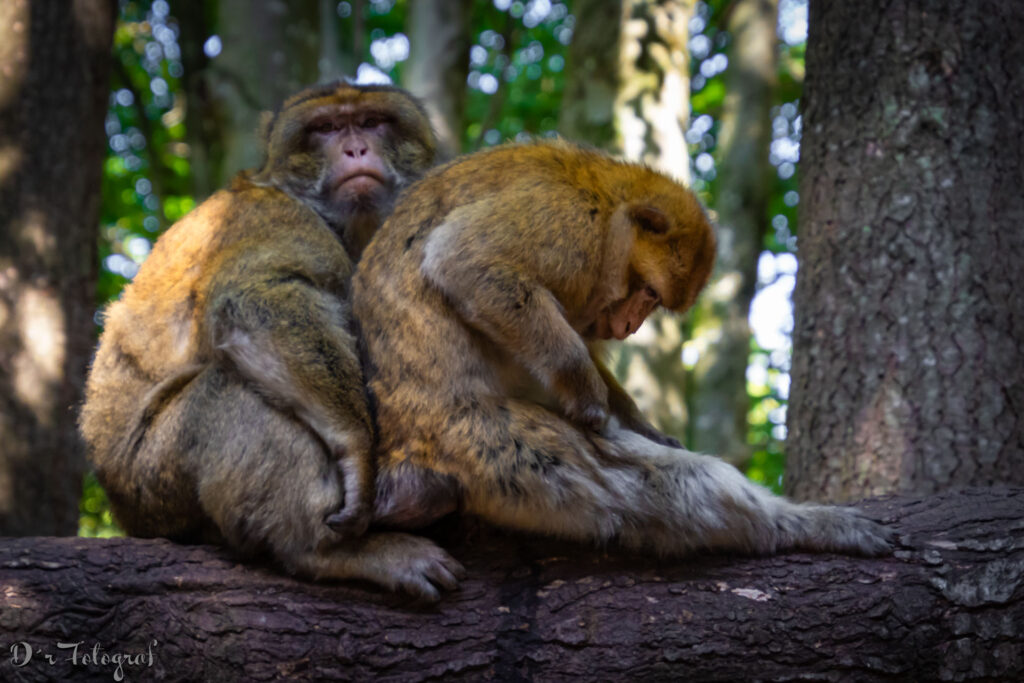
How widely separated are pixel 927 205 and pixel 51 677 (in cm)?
437

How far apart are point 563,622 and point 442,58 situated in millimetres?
7419

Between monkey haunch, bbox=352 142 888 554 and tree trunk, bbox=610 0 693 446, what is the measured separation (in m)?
3.96

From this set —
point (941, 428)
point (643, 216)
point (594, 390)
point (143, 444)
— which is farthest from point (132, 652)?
point (941, 428)

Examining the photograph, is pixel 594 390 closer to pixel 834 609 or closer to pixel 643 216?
pixel 643 216

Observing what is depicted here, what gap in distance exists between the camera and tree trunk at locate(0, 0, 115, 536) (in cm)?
505

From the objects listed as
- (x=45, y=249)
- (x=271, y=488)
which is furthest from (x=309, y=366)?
(x=45, y=249)

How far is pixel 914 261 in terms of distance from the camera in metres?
4.48

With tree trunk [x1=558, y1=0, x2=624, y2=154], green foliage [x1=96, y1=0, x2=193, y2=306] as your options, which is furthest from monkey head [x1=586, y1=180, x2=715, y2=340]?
green foliage [x1=96, y1=0, x2=193, y2=306]

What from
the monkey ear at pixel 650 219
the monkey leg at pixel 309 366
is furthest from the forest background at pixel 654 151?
the monkey leg at pixel 309 366

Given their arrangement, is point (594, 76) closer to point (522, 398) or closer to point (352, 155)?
point (352, 155)

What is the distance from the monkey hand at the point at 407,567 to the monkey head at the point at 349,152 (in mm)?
1573

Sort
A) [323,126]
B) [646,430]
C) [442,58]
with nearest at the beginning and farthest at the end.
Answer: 1. [646,430]
2. [323,126]
3. [442,58]
